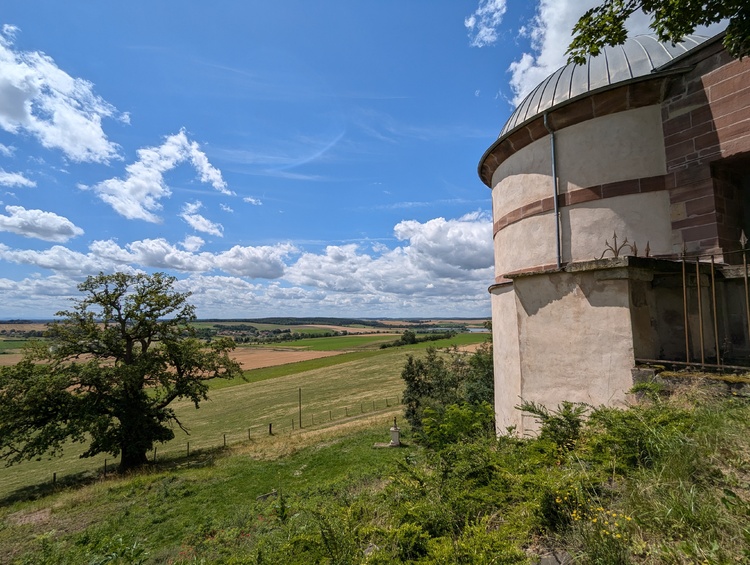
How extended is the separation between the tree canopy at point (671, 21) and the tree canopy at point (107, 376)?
2479 cm

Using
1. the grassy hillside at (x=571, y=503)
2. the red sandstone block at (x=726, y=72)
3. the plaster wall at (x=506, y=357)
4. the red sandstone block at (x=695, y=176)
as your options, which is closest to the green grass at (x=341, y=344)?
the plaster wall at (x=506, y=357)

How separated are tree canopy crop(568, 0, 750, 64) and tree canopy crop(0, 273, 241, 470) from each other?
2479 centimetres

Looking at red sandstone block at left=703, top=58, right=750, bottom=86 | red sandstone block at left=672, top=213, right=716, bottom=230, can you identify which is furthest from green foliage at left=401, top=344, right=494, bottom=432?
red sandstone block at left=703, top=58, right=750, bottom=86

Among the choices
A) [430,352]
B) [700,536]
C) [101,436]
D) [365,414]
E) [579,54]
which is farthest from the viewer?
[365,414]

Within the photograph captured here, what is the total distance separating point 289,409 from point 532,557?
4148 cm

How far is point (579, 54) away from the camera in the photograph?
19.5ft

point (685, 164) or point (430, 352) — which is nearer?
point (685, 164)

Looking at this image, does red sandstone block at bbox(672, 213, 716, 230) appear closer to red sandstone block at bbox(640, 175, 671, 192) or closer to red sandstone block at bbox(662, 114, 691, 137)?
red sandstone block at bbox(640, 175, 671, 192)

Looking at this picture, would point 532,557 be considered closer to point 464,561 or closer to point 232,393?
point 464,561

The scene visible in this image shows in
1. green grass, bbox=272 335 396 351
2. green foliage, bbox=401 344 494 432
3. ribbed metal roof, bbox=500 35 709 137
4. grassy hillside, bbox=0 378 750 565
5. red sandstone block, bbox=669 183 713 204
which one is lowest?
green grass, bbox=272 335 396 351

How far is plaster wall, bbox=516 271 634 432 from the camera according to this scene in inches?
249

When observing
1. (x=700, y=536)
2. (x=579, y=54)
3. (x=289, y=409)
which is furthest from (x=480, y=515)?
(x=289, y=409)

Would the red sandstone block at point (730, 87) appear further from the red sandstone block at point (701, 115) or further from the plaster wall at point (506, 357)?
the plaster wall at point (506, 357)

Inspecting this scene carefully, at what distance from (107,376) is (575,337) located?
23672 millimetres
